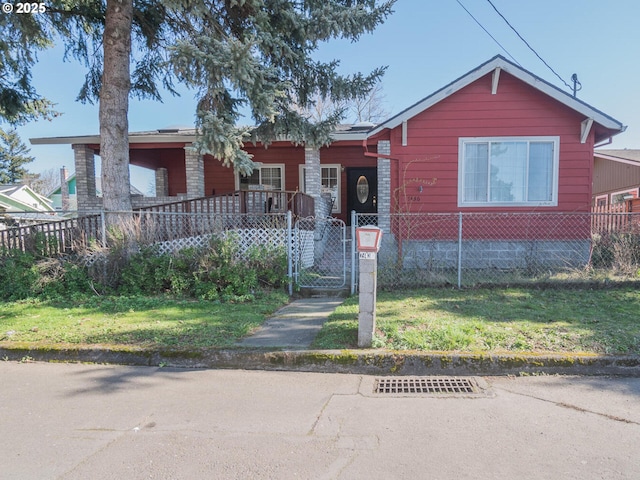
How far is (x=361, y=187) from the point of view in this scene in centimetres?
1448

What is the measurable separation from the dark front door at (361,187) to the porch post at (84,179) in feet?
27.7

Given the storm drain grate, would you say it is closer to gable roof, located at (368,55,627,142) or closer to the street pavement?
the street pavement

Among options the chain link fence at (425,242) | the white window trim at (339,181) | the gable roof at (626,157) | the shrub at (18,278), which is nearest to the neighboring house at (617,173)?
the gable roof at (626,157)

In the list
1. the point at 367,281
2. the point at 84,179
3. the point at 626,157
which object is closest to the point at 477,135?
the point at 367,281

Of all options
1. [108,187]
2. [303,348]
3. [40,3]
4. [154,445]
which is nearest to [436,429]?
[303,348]

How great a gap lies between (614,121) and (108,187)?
11158 mm

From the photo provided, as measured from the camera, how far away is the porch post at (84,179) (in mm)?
12344

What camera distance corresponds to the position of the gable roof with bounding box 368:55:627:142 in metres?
8.71

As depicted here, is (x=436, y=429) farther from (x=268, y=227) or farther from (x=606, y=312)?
(x=268, y=227)

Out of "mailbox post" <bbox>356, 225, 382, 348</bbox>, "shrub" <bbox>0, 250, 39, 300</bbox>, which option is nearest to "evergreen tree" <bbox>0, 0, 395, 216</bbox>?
"shrub" <bbox>0, 250, 39, 300</bbox>

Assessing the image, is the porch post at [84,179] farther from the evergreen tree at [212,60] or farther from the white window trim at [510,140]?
the white window trim at [510,140]

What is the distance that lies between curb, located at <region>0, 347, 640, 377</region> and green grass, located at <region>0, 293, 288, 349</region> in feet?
0.54

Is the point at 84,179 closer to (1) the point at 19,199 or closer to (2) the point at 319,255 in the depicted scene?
(2) the point at 319,255

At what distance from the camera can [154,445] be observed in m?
2.89
